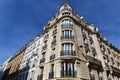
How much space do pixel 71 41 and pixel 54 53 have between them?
121 inches

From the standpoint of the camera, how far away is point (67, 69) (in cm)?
1800

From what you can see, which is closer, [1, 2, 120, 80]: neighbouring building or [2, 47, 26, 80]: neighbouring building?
[1, 2, 120, 80]: neighbouring building

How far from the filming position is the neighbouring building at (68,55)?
18.5m

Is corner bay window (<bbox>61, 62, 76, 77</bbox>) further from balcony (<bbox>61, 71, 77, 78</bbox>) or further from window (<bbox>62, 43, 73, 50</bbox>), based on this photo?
window (<bbox>62, 43, 73, 50</bbox>)

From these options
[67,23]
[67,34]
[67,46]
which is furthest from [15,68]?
[67,46]

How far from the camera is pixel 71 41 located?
20.7 m

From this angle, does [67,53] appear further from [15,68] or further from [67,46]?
[15,68]

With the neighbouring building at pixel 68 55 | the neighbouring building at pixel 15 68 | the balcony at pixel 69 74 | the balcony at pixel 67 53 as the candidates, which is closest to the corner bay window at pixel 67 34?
the neighbouring building at pixel 68 55

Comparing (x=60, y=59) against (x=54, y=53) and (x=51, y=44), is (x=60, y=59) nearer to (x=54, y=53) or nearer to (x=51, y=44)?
(x=54, y=53)

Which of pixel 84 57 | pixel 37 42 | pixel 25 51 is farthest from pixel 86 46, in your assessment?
pixel 25 51

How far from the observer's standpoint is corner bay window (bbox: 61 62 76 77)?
17561 mm

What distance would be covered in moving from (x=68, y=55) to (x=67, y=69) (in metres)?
2.02

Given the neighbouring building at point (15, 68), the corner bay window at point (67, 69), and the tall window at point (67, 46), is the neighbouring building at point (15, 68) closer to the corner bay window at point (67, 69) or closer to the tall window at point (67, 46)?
the tall window at point (67, 46)

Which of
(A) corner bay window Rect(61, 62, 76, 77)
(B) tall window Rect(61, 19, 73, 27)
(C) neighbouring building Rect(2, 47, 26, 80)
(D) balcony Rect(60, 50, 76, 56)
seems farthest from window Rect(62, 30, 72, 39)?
(C) neighbouring building Rect(2, 47, 26, 80)
